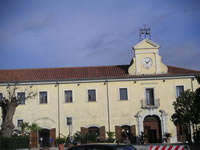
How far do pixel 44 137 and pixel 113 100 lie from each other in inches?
348

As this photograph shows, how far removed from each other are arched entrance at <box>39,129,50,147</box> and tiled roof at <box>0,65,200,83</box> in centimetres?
590

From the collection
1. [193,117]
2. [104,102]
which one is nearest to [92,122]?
[104,102]

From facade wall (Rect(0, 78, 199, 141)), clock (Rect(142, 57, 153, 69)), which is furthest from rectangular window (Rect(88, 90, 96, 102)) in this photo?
clock (Rect(142, 57, 153, 69))

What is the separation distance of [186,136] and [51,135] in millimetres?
15134

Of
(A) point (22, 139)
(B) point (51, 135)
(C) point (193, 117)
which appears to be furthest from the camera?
(B) point (51, 135)

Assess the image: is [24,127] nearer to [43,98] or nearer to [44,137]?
[44,137]

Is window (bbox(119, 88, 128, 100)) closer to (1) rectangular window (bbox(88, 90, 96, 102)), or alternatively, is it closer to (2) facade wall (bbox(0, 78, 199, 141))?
(2) facade wall (bbox(0, 78, 199, 141))

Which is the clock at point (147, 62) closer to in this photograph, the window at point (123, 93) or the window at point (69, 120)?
the window at point (123, 93)

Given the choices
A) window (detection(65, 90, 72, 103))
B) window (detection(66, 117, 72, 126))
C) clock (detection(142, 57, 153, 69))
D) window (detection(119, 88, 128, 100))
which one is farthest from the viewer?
clock (detection(142, 57, 153, 69))

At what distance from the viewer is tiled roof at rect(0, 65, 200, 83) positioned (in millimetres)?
36688

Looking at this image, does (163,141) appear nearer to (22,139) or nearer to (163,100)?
(163,100)

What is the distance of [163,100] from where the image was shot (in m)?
36.3

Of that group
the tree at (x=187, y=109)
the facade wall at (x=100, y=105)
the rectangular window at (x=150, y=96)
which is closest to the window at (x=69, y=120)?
the facade wall at (x=100, y=105)

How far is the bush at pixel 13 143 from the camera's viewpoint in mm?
26844
